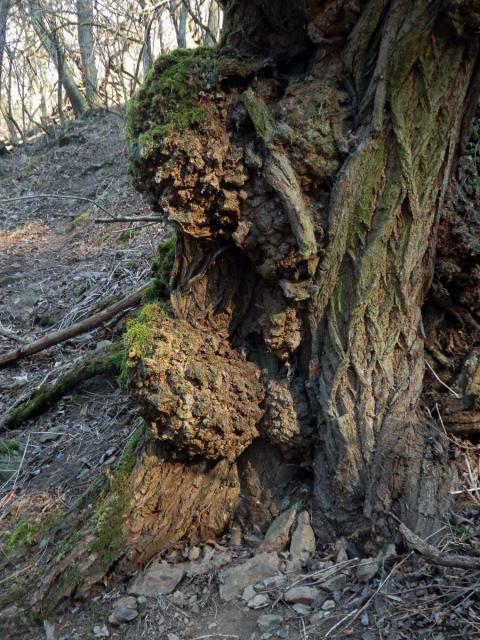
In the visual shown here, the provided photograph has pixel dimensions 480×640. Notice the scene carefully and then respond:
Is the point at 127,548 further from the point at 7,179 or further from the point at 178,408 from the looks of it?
the point at 7,179

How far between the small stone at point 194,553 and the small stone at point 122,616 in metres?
0.41

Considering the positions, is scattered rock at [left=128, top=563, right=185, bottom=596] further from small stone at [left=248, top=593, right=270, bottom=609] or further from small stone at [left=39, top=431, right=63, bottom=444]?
small stone at [left=39, top=431, right=63, bottom=444]

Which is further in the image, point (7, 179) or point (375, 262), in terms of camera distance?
point (7, 179)

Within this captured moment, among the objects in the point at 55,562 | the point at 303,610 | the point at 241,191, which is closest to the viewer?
the point at 303,610

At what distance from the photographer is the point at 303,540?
299 centimetres

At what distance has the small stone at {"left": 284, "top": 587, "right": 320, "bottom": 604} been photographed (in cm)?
267

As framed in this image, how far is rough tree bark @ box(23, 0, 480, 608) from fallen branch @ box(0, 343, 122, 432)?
1946 mm

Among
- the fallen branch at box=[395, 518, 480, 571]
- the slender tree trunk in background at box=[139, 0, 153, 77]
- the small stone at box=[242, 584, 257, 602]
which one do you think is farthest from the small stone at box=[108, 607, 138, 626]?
the slender tree trunk in background at box=[139, 0, 153, 77]

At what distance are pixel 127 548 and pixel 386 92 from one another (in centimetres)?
274

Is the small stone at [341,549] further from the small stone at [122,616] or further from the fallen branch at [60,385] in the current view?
the fallen branch at [60,385]


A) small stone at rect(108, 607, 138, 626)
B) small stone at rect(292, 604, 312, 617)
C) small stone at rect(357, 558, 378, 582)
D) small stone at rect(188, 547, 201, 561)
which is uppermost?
small stone at rect(357, 558, 378, 582)

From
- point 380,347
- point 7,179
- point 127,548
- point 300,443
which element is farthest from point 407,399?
point 7,179

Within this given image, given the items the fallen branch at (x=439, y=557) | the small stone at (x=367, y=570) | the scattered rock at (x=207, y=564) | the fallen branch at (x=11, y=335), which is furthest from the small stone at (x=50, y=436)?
the fallen branch at (x=439, y=557)

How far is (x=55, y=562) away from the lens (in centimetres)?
306
